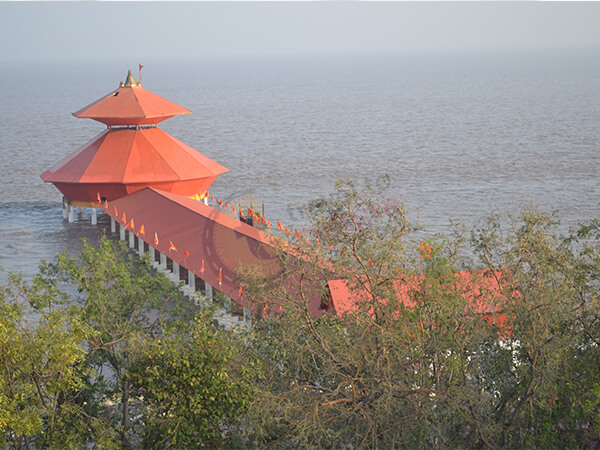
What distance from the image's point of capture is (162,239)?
27.8 meters

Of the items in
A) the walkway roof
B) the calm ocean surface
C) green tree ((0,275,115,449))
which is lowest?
the calm ocean surface

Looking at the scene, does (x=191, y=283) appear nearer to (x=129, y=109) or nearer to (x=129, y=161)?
(x=129, y=161)

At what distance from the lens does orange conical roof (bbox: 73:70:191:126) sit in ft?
116

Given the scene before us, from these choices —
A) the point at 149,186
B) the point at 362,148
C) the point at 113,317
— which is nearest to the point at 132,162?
the point at 149,186

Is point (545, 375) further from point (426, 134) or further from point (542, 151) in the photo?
point (426, 134)

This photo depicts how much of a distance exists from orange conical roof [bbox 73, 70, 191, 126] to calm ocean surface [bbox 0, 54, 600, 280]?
4.99 meters

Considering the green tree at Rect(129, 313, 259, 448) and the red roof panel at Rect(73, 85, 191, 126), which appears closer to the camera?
the green tree at Rect(129, 313, 259, 448)

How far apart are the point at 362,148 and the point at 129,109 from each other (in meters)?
36.3

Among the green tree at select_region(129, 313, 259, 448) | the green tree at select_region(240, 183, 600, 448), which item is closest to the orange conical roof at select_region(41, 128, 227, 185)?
the green tree at select_region(240, 183, 600, 448)

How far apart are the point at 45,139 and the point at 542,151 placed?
141ft

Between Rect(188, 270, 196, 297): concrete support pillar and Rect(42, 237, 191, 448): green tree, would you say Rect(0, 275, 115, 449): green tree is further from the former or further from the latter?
Rect(188, 270, 196, 297): concrete support pillar

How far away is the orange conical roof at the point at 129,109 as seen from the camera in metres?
35.5

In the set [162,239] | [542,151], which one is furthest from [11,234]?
[542,151]

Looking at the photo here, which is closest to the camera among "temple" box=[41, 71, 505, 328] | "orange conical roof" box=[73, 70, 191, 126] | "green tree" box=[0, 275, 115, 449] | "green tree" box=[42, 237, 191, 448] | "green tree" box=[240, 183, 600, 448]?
"green tree" box=[0, 275, 115, 449]
